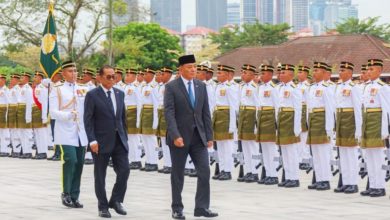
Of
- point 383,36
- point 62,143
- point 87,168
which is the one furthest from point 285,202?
point 383,36

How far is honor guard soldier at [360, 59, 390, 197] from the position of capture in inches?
610

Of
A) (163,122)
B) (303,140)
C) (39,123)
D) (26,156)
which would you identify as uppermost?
(163,122)

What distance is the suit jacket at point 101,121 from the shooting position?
13.3 meters

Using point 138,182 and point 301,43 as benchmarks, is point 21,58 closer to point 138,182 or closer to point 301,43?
point 301,43

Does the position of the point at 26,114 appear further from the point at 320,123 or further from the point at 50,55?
the point at 320,123

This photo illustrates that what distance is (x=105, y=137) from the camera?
43.6 ft

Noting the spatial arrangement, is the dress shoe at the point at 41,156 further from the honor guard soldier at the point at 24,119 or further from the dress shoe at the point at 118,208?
the dress shoe at the point at 118,208

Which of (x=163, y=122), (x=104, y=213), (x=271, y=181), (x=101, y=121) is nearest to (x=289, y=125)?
(x=271, y=181)

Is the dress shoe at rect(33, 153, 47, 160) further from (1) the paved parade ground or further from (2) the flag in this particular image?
(2) the flag

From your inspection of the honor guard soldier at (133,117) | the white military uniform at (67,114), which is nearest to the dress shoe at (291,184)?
the white military uniform at (67,114)

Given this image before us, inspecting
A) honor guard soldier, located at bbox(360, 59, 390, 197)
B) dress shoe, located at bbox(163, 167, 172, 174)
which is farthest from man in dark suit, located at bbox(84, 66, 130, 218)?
dress shoe, located at bbox(163, 167, 172, 174)

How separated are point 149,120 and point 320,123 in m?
5.30

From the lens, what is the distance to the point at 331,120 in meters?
16.4

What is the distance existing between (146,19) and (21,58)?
9095 millimetres
